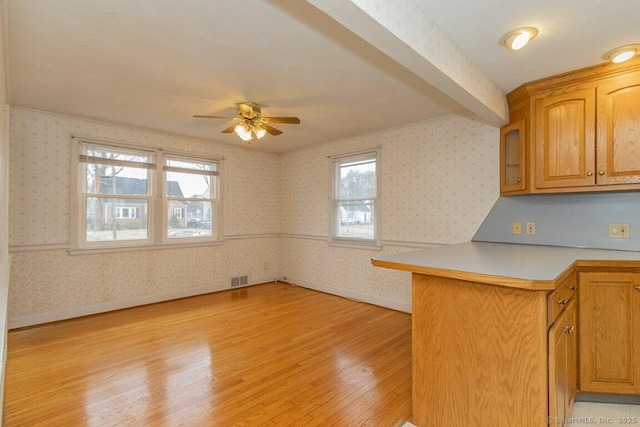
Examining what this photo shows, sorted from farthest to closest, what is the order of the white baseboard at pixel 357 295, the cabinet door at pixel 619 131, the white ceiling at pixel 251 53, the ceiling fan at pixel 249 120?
the white baseboard at pixel 357 295 → the ceiling fan at pixel 249 120 → the cabinet door at pixel 619 131 → the white ceiling at pixel 251 53

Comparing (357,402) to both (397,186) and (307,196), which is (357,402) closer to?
(397,186)

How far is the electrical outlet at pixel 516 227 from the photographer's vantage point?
9.67ft

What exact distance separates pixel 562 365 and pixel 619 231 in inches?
58.7

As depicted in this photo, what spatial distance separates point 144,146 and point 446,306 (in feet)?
13.5

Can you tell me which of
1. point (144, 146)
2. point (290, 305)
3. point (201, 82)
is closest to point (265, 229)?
point (290, 305)

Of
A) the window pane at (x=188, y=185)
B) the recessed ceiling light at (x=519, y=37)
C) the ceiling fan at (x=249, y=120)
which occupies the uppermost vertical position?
the recessed ceiling light at (x=519, y=37)

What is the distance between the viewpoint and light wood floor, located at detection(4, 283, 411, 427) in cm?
192

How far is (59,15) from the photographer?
179cm

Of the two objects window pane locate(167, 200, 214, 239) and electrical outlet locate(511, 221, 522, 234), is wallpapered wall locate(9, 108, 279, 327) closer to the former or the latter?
window pane locate(167, 200, 214, 239)

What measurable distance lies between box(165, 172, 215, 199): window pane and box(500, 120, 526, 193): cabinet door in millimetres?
3948

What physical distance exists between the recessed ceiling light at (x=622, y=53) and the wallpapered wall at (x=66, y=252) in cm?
445

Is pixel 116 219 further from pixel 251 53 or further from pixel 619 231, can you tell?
pixel 619 231

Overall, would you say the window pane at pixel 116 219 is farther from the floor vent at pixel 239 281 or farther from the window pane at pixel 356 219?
the window pane at pixel 356 219

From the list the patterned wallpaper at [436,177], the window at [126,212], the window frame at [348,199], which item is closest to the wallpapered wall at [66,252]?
the window at [126,212]
